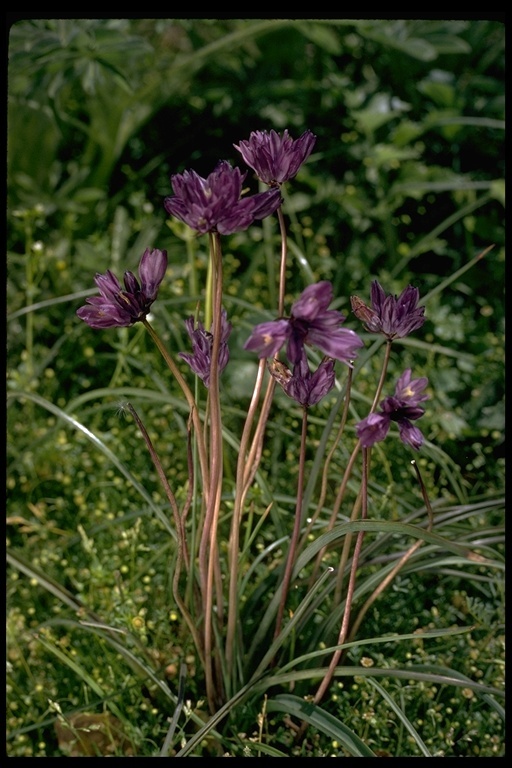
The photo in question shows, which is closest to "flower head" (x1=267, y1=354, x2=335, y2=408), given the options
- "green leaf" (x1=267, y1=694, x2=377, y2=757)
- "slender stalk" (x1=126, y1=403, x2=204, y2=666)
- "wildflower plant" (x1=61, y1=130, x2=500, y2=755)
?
"wildflower plant" (x1=61, y1=130, x2=500, y2=755)

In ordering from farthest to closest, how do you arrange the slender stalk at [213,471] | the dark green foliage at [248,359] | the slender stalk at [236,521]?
the dark green foliage at [248,359]
the slender stalk at [236,521]
the slender stalk at [213,471]

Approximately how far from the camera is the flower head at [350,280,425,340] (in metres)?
1.11

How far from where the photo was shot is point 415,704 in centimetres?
151

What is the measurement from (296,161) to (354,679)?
0.91 meters

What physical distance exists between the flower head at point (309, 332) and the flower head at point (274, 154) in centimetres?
22

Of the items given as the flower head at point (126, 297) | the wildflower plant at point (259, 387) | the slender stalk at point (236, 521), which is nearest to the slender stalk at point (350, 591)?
the wildflower plant at point (259, 387)

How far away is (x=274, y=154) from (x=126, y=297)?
274mm

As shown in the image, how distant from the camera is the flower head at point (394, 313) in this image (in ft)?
3.64

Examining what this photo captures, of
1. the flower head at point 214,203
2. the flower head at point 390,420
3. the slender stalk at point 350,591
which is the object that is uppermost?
the flower head at point 214,203

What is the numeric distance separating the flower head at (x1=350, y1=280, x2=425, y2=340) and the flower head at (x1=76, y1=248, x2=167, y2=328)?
292 millimetres

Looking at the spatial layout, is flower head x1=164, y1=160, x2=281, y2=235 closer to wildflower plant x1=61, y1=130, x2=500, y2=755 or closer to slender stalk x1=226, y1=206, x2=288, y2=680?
wildflower plant x1=61, y1=130, x2=500, y2=755

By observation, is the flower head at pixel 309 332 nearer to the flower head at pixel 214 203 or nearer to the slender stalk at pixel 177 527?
the flower head at pixel 214 203

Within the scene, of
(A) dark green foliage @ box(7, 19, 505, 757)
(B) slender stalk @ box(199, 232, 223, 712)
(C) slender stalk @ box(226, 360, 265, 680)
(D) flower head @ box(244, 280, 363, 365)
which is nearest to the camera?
(D) flower head @ box(244, 280, 363, 365)

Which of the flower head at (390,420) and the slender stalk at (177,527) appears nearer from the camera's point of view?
the flower head at (390,420)
